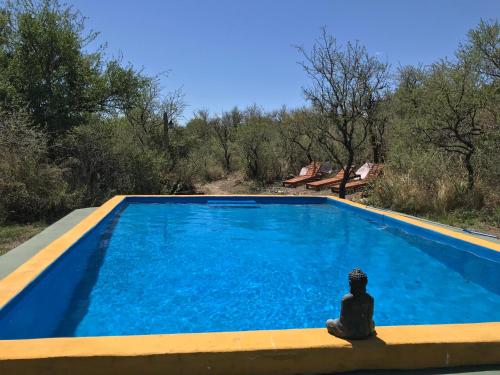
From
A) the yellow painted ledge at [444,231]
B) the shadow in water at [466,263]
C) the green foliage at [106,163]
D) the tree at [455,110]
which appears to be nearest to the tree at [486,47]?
the tree at [455,110]

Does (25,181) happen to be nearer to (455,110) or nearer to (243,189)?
(243,189)

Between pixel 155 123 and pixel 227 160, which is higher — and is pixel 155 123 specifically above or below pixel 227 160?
above

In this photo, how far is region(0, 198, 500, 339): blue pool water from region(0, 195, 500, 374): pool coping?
4.07 feet

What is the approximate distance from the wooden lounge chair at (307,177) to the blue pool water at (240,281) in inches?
333

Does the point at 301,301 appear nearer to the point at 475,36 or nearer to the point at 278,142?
the point at 475,36

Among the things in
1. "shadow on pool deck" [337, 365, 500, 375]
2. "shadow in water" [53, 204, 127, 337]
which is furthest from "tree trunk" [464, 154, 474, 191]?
"shadow in water" [53, 204, 127, 337]

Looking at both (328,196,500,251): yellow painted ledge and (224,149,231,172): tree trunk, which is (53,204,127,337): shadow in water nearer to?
(328,196,500,251): yellow painted ledge

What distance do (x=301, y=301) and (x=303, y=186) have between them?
12.5m

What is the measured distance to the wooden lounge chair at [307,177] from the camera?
17062 millimetres

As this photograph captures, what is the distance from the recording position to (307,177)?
17.5m

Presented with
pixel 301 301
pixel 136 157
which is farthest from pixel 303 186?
pixel 301 301

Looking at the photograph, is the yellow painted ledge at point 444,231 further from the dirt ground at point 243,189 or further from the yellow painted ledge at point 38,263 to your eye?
the dirt ground at point 243,189

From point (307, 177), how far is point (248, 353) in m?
15.5

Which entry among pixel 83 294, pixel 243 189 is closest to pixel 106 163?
pixel 243 189
